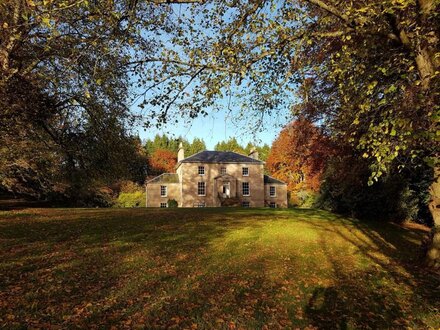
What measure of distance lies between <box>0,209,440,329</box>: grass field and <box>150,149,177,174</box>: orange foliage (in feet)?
217

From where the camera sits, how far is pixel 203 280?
Answer: 27.2 feet

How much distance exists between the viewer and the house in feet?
154

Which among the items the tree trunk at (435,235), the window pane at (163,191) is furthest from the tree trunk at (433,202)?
the window pane at (163,191)

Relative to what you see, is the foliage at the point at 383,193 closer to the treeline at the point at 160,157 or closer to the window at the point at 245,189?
the window at the point at 245,189

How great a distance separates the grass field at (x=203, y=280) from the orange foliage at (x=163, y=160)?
217 ft

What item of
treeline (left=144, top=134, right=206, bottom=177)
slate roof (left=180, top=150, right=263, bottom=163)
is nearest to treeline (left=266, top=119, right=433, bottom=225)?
slate roof (left=180, top=150, right=263, bottom=163)

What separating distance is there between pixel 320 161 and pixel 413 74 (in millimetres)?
10856

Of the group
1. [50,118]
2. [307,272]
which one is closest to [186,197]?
[50,118]

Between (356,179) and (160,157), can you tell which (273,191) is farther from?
(160,157)

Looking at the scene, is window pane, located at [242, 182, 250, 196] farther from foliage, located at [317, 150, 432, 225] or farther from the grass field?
the grass field

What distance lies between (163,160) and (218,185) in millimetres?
39155

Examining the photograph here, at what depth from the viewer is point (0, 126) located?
1288cm

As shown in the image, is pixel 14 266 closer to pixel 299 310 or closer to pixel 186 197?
pixel 299 310

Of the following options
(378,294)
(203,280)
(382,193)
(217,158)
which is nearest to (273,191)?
(217,158)
